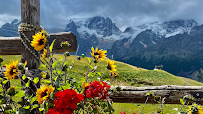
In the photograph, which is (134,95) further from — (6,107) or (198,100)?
(6,107)

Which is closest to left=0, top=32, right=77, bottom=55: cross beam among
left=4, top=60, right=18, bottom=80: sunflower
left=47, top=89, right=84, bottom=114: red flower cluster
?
left=4, top=60, right=18, bottom=80: sunflower

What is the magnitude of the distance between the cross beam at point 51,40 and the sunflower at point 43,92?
4.51ft

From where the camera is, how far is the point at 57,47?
2740 millimetres

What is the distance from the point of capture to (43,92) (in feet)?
4.59

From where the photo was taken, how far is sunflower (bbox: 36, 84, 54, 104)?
1355 mm

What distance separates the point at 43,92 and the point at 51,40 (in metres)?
1.52

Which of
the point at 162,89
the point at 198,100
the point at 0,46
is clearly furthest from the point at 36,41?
the point at 198,100

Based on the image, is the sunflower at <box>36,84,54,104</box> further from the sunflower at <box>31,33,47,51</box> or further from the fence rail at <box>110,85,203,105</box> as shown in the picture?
the fence rail at <box>110,85,203,105</box>

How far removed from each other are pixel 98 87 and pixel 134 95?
154cm

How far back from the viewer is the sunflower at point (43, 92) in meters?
1.36

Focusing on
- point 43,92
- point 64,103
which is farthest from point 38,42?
point 64,103

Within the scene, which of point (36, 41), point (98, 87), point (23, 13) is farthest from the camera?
point (23, 13)

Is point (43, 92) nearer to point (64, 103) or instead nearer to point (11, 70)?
point (64, 103)

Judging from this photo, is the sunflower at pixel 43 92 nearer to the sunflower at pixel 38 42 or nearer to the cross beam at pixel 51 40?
the sunflower at pixel 38 42
